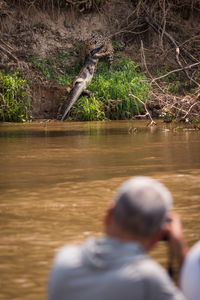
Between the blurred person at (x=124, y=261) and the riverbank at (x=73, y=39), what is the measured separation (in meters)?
15.9

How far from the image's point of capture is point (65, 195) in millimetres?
6043

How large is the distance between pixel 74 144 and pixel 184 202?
527 cm

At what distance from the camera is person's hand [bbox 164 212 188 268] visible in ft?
6.87

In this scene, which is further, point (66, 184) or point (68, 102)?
point (68, 102)

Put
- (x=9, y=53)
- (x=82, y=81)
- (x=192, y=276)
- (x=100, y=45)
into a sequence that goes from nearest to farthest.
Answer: (x=192, y=276) < (x=82, y=81) < (x=9, y=53) < (x=100, y=45)

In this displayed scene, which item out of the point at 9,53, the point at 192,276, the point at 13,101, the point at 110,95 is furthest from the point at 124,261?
the point at 9,53

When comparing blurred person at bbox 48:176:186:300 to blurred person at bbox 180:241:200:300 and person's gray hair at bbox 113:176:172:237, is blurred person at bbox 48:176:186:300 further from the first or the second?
blurred person at bbox 180:241:200:300

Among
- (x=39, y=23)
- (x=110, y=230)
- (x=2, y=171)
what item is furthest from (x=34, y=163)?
(x=39, y=23)

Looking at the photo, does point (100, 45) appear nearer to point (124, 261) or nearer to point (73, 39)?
point (73, 39)

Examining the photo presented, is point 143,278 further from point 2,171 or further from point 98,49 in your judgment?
point 98,49

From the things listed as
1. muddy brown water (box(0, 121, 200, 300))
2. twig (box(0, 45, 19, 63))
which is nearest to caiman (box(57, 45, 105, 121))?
twig (box(0, 45, 19, 63))

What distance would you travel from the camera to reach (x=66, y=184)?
662 centimetres

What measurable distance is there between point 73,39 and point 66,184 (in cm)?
1495

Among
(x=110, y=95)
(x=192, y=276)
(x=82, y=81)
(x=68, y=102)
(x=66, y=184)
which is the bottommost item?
(x=66, y=184)
